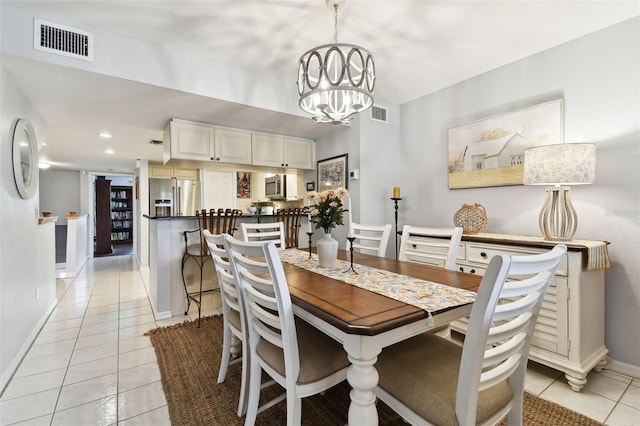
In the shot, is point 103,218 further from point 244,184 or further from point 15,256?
point 15,256

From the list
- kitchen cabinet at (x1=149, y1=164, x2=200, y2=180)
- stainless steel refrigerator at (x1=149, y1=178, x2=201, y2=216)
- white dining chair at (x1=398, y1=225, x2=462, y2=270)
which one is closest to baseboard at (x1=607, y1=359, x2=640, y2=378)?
white dining chair at (x1=398, y1=225, x2=462, y2=270)

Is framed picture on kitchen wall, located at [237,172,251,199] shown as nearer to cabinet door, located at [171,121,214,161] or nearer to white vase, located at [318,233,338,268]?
cabinet door, located at [171,121,214,161]

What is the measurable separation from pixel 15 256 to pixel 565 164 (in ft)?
13.1

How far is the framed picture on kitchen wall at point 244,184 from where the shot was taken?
17.5 ft

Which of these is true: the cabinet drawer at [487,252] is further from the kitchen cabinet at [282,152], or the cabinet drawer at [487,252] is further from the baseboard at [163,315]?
the baseboard at [163,315]

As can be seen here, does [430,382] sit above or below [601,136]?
below

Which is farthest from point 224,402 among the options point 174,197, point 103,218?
point 103,218

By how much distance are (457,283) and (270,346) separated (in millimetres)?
958

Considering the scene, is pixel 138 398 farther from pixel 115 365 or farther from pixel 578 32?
pixel 578 32

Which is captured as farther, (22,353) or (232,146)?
(232,146)

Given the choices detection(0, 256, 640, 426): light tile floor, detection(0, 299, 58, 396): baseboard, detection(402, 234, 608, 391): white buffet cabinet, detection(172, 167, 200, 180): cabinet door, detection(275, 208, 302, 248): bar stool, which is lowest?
detection(0, 256, 640, 426): light tile floor

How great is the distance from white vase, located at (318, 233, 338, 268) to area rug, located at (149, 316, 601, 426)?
77 cm

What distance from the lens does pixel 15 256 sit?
2238 mm

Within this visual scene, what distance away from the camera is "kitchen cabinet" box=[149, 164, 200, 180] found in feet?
19.1
